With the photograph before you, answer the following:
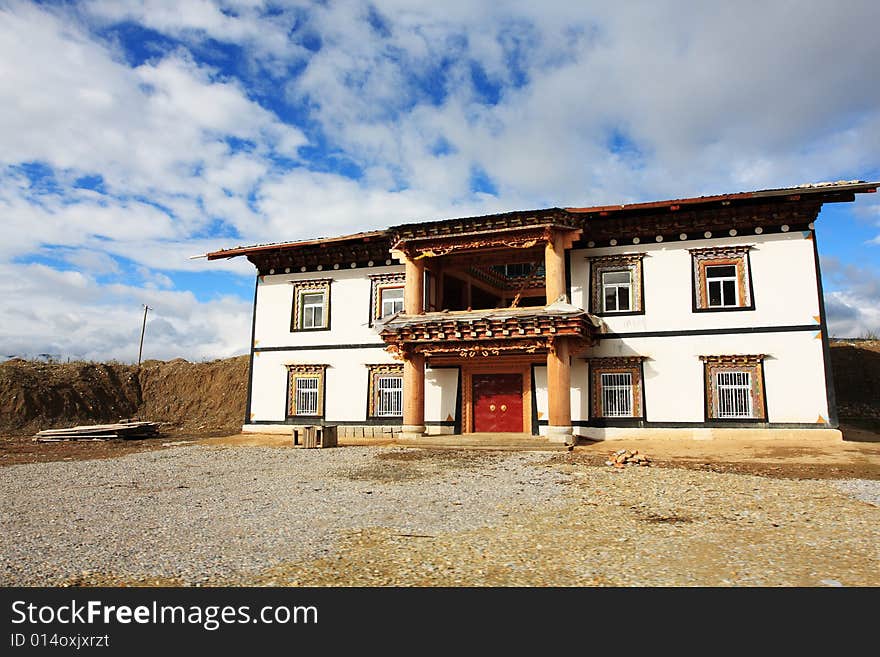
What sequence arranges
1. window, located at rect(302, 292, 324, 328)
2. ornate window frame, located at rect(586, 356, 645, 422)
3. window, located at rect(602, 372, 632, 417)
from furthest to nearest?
window, located at rect(302, 292, 324, 328) → window, located at rect(602, 372, 632, 417) → ornate window frame, located at rect(586, 356, 645, 422)

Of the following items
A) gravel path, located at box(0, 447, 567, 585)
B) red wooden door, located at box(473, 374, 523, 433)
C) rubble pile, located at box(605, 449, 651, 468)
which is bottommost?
gravel path, located at box(0, 447, 567, 585)

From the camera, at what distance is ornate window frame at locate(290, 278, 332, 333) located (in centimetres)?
2430

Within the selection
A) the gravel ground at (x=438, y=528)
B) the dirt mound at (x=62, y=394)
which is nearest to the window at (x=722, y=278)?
the gravel ground at (x=438, y=528)

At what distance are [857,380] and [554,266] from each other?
75.2 ft

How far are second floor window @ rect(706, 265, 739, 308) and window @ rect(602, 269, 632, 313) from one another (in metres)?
2.61

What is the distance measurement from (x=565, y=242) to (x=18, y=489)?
16.2 m

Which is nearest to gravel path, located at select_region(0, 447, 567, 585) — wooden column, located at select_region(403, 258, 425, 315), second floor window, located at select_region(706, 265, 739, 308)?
wooden column, located at select_region(403, 258, 425, 315)

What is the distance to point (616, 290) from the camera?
805 inches

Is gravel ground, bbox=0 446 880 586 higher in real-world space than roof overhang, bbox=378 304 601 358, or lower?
lower

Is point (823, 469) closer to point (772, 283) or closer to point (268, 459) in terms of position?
point (772, 283)

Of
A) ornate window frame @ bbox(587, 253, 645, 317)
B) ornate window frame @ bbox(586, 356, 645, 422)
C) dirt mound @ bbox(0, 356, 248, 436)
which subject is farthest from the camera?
dirt mound @ bbox(0, 356, 248, 436)

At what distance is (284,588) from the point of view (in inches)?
200

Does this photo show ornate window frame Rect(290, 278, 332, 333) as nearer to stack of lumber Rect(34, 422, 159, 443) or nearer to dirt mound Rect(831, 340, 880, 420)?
stack of lumber Rect(34, 422, 159, 443)

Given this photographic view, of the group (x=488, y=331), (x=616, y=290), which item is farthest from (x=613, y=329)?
(x=488, y=331)
